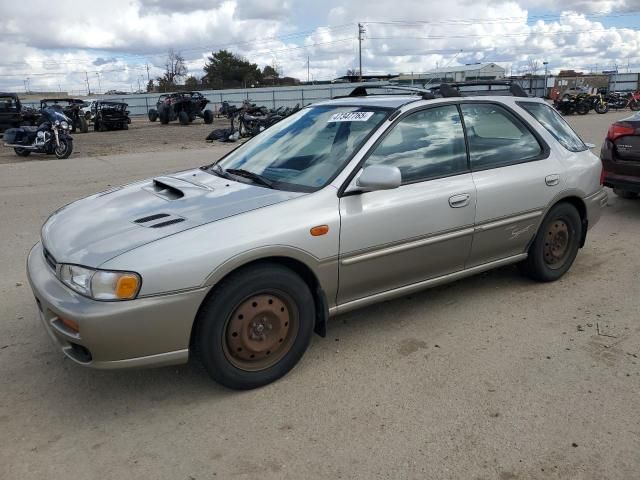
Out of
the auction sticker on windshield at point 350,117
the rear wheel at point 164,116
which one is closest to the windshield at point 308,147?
the auction sticker on windshield at point 350,117

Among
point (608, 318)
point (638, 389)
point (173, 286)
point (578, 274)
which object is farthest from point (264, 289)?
point (578, 274)

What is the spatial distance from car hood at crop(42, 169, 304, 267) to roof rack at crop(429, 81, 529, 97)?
5.18 feet

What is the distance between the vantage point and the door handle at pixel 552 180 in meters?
4.25

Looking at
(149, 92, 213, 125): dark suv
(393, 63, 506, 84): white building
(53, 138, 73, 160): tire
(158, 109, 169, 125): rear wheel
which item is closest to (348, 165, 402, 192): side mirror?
(53, 138, 73, 160): tire

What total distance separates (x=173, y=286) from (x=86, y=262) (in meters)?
0.45

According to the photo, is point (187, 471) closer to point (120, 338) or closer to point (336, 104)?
point (120, 338)

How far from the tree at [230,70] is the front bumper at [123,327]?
3021 inches

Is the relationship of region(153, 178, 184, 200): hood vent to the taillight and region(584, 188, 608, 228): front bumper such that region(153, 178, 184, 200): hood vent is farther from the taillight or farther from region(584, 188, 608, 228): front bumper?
the taillight

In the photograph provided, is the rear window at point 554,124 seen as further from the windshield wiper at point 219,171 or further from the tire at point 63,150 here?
the tire at point 63,150

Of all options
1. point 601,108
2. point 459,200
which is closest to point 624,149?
point 459,200

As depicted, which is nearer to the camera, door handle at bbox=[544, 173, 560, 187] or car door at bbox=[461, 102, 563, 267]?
car door at bbox=[461, 102, 563, 267]

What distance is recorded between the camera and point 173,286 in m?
2.69

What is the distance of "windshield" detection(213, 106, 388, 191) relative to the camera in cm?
344

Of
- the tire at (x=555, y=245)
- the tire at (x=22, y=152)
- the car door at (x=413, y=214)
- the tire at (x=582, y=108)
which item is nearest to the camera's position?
the car door at (x=413, y=214)
